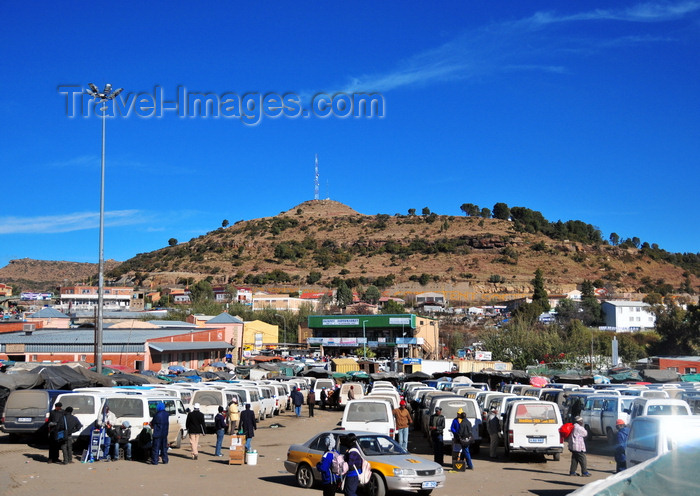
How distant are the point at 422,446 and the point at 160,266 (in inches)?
6529

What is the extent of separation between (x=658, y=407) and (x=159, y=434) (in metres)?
13.0

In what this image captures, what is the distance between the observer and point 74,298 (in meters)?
130

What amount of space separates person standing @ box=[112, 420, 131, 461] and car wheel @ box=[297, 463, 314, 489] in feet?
17.5

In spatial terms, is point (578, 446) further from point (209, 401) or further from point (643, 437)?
point (209, 401)

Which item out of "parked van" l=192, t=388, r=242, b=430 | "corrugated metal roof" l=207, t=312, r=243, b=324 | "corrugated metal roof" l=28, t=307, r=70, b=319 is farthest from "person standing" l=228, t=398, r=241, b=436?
"corrugated metal roof" l=207, t=312, r=243, b=324

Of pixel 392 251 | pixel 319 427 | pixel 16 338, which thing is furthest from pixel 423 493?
pixel 392 251

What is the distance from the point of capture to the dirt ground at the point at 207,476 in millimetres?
13891

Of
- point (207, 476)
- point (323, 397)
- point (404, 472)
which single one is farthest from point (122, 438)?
point (323, 397)

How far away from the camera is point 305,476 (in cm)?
1445

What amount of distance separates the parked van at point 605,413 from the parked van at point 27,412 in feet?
54.6

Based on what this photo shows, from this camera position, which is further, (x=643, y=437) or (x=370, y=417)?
(x=370, y=417)

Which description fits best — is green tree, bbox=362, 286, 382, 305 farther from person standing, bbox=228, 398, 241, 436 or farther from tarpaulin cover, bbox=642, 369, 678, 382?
person standing, bbox=228, 398, 241, 436

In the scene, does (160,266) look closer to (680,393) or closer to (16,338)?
(16,338)

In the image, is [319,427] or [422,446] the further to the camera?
[319,427]
